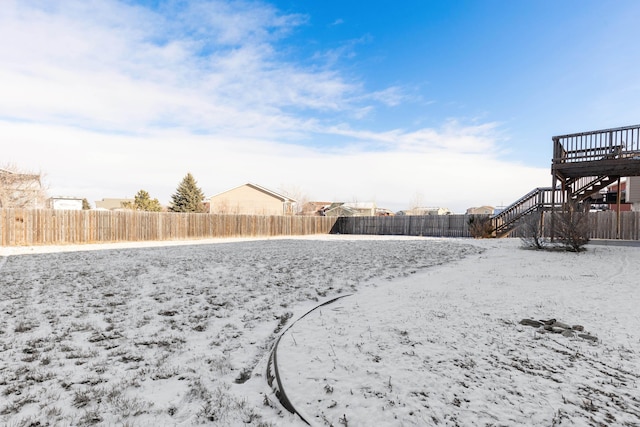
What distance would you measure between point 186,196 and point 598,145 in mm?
30847

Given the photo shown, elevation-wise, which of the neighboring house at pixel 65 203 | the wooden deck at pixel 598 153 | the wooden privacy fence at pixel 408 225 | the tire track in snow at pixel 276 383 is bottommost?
the tire track in snow at pixel 276 383

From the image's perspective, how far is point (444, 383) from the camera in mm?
2264

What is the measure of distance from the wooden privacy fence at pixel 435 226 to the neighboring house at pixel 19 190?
2150 cm

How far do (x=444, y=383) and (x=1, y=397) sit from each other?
10.8 feet

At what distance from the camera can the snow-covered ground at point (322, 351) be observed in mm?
2076

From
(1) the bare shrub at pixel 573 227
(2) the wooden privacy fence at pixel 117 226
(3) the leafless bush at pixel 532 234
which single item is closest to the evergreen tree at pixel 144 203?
(2) the wooden privacy fence at pixel 117 226

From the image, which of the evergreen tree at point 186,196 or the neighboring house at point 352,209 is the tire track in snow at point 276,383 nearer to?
the evergreen tree at point 186,196

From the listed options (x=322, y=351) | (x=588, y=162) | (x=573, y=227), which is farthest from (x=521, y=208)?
(x=322, y=351)

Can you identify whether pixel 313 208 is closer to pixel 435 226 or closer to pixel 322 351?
pixel 435 226

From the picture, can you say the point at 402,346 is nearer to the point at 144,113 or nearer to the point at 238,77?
the point at 238,77

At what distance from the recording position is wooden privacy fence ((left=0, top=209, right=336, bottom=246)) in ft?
43.5

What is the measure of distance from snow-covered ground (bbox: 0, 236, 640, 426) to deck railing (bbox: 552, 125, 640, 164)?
653 cm

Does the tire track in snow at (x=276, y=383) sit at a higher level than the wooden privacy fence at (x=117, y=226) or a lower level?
lower

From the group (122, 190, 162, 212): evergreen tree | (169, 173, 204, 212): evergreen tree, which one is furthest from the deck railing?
(122, 190, 162, 212): evergreen tree
